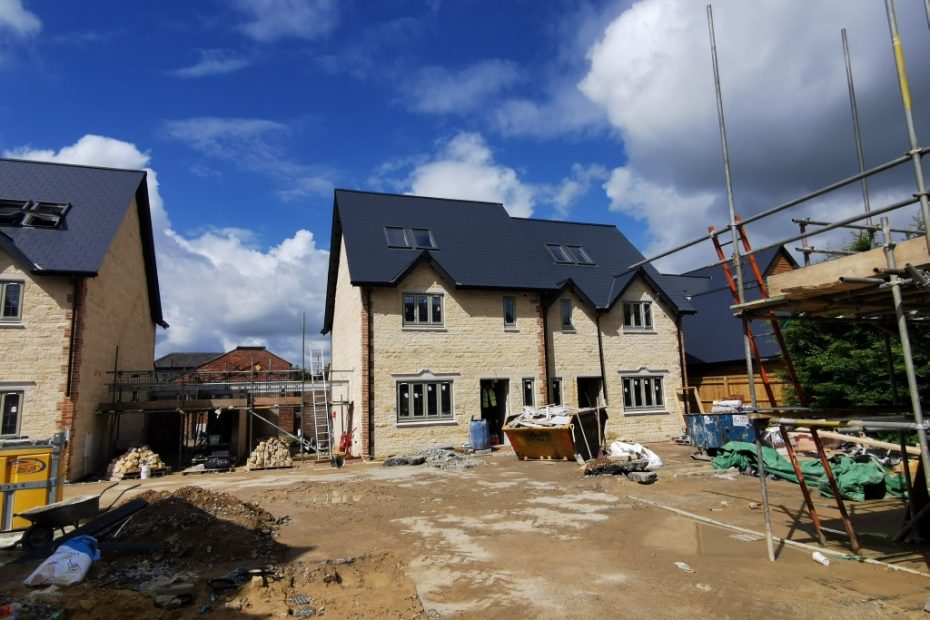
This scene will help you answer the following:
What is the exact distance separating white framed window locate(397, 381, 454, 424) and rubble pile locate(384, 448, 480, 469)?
1.53 meters

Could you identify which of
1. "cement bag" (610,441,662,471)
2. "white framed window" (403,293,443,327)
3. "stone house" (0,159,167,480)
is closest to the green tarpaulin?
"cement bag" (610,441,662,471)

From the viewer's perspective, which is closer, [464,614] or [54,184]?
[464,614]

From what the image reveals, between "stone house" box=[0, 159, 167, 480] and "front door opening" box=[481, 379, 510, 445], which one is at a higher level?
"stone house" box=[0, 159, 167, 480]

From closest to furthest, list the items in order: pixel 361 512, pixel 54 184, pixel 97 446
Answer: pixel 361 512
pixel 97 446
pixel 54 184

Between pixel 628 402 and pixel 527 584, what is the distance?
1867 cm

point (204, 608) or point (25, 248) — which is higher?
point (25, 248)

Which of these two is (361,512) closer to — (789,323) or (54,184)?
(789,323)

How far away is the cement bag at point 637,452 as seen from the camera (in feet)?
50.9

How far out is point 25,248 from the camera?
688 inches

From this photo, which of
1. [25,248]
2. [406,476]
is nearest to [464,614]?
[406,476]

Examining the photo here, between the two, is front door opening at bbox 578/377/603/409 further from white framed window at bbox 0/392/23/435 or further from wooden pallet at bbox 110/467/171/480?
white framed window at bbox 0/392/23/435

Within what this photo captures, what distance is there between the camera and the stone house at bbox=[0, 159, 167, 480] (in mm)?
16719

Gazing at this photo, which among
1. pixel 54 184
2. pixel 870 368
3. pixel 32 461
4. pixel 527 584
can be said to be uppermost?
pixel 54 184

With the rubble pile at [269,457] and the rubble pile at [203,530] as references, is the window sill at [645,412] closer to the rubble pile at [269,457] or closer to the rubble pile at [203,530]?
the rubble pile at [269,457]
